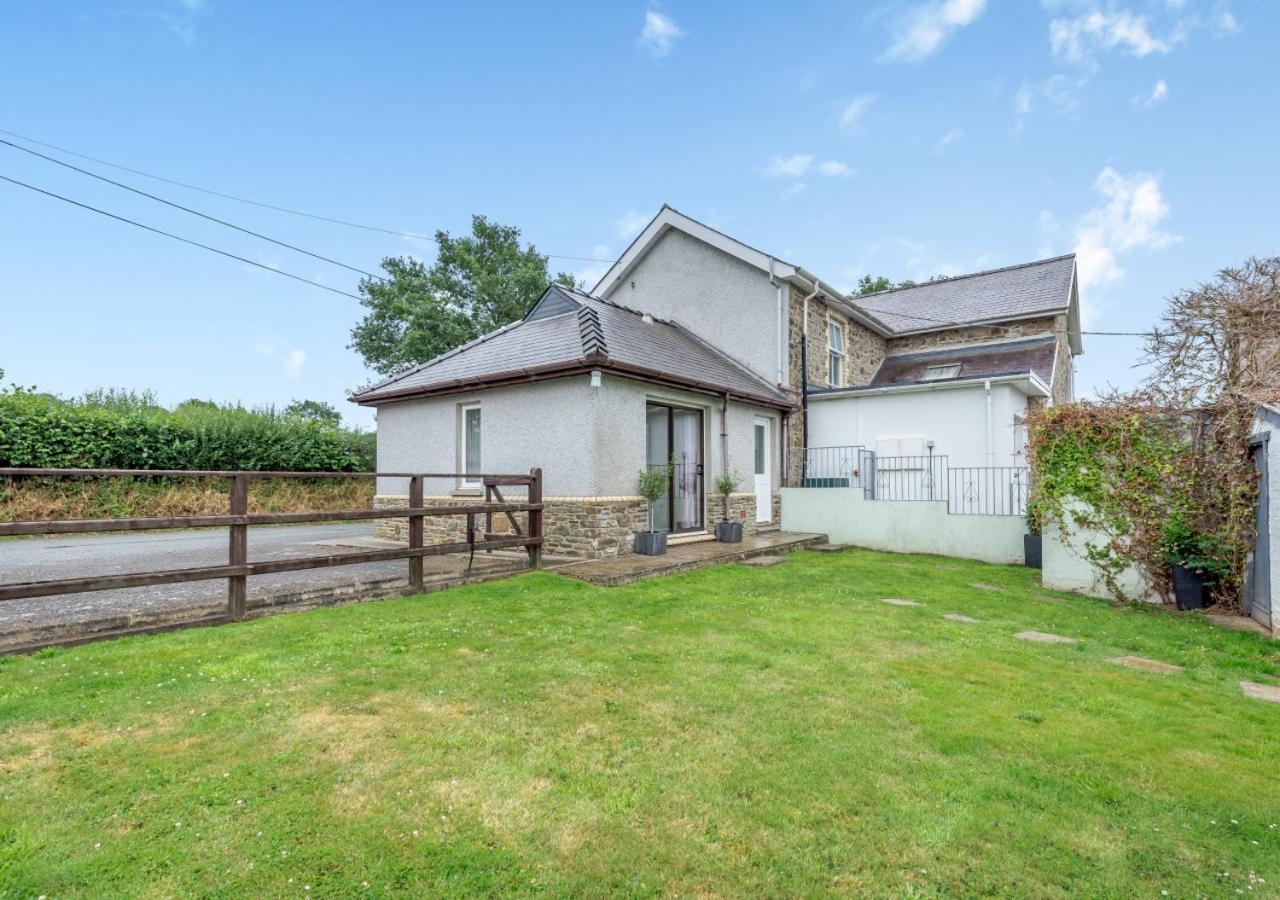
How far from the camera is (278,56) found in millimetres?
14633

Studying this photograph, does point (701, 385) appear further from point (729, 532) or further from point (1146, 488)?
point (1146, 488)

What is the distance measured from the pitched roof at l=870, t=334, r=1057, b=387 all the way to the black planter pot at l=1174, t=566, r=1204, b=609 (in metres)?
7.21

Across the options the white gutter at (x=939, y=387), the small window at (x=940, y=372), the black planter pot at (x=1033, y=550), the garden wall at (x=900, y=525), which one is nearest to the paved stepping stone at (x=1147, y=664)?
the black planter pot at (x=1033, y=550)

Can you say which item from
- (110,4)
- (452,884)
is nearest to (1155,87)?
(452,884)

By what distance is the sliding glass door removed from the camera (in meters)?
11.6

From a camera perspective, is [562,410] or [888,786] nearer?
[888,786]

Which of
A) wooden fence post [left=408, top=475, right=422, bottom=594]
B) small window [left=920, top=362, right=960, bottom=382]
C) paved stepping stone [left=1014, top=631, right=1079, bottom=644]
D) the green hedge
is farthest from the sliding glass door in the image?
the green hedge

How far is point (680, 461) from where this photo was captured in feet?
39.2

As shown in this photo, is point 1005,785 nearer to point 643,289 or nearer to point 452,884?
point 452,884

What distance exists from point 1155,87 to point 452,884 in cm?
1710

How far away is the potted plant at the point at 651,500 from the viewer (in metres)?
9.78

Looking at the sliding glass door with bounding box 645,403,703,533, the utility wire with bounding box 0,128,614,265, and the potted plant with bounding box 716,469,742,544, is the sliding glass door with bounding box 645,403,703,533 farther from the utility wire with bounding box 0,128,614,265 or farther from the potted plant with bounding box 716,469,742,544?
the utility wire with bounding box 0,128,614,265

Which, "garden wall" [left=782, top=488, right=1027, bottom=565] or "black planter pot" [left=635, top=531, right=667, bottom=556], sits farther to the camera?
"garden wall" [left=782, top=488, right=1027, bottom=565]

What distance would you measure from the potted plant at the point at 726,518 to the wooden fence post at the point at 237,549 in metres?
7.74
